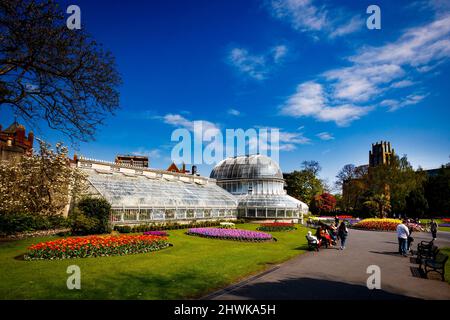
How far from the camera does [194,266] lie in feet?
42.1

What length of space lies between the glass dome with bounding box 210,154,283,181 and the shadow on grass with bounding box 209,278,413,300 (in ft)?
144

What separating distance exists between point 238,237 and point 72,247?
1314 centimetres

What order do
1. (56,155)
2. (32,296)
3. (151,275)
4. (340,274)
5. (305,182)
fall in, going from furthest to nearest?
(305,182), (56,155), (340,274), (151,275), (32,296)

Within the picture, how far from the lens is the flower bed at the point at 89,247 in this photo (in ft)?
46.0

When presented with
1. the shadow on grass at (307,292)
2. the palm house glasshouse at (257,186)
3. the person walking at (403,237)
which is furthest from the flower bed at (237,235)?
the palm house glasshouse at (257,186)

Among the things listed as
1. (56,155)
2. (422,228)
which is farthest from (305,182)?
(56,155)

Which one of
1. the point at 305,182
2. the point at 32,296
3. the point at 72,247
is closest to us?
the point at 32,296

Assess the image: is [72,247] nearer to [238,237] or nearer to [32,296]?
[32,296]

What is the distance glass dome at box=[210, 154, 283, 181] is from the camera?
178 feet

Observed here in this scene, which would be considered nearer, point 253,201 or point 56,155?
point 56,155

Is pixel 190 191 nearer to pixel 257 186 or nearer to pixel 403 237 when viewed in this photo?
pixel 257 186

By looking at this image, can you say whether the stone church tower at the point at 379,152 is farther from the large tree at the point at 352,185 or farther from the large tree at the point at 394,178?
the large tree at the point at 394,178

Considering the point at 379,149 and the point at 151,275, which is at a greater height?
the point at 379,149

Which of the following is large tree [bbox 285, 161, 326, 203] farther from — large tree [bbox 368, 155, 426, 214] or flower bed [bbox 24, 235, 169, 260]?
flower bed [bbox 24, 235, 169, 260]
